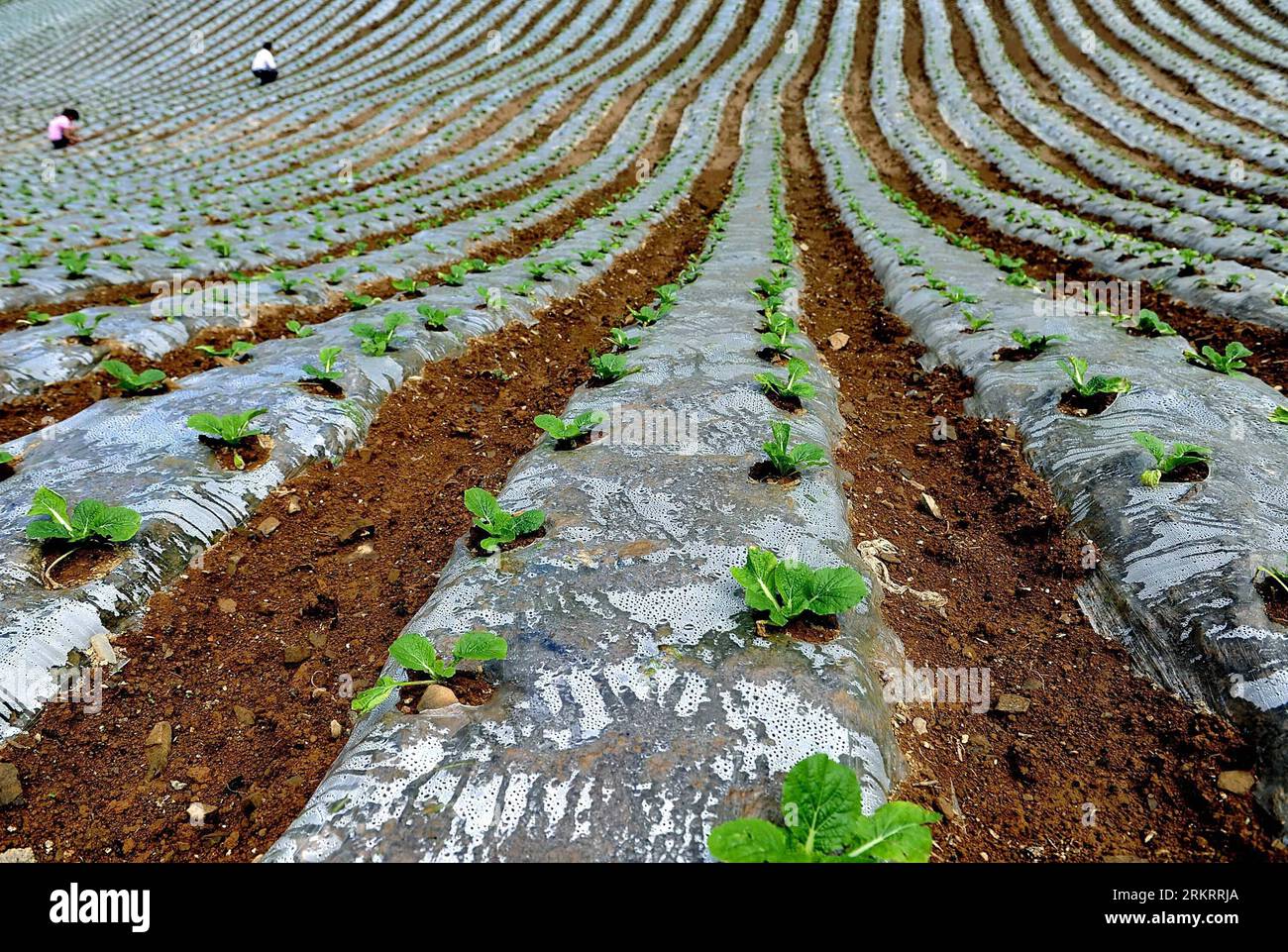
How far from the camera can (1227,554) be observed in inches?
114

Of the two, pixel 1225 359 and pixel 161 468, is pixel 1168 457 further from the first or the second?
pixel 161 468

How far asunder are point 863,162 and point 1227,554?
21170 mm

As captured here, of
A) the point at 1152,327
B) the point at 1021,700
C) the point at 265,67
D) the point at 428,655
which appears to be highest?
the point at 265,67

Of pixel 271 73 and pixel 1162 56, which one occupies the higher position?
pixel 271 73

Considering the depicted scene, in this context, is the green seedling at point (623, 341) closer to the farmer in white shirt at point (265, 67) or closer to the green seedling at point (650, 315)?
the green seedling at point (650, 315)

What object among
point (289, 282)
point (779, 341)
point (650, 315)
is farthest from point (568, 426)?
point (289, 282)

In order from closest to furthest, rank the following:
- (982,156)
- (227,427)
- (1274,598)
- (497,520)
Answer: (1274,598)
(497,520)
(227,427)
(982,156)

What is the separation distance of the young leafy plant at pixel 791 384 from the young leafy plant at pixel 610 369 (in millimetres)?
1080

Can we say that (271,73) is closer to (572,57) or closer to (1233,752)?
(572,57)

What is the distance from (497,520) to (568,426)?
1097 millimetres

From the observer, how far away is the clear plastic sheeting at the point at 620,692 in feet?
6.55

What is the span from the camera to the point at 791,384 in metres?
4.73

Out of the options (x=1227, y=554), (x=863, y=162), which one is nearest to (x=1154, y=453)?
(x=1227, y=554)
